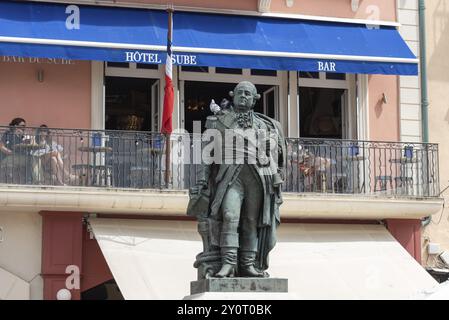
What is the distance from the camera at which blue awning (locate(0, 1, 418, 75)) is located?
68.4 feet

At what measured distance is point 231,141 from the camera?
14867mm

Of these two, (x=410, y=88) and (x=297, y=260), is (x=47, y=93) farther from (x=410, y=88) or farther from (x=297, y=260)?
(x=410, y=88)

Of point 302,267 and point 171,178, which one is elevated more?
point 171,178

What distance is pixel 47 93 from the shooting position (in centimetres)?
2170

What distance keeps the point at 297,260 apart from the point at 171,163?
246 cm

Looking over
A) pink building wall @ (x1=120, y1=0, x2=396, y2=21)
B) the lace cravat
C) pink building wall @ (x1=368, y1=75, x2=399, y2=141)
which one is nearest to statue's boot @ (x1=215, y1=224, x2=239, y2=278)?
the lace cravat

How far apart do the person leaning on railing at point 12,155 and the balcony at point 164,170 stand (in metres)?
0.01

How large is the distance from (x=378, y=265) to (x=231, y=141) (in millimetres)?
7083

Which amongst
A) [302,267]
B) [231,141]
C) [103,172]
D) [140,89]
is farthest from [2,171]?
[231,141]

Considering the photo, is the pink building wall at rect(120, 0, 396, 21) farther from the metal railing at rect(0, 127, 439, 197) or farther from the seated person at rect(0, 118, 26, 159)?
the seated person at rect(0, 118, 26, 159)

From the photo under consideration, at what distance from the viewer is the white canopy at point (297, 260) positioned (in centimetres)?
1980

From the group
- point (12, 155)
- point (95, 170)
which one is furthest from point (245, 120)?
point (12, 155)

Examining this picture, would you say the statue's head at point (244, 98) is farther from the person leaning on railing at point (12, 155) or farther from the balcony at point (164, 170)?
the person leaning on railing at point (12, 155)
